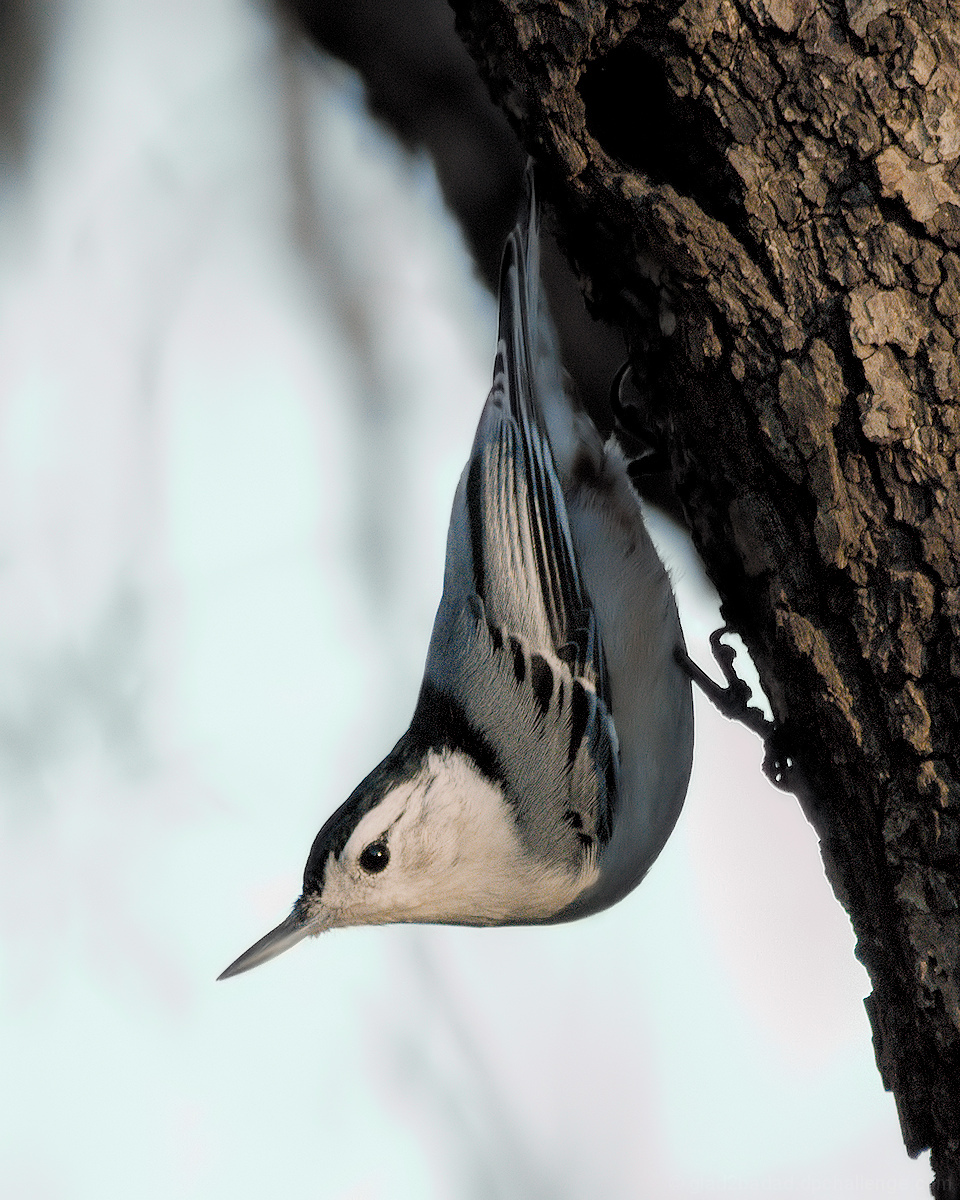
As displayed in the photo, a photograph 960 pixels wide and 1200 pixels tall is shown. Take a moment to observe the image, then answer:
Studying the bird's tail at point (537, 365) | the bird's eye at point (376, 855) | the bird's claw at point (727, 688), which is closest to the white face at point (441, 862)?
the bird's eye at point (376, 855)

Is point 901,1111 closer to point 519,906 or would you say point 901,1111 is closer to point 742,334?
point 519,906

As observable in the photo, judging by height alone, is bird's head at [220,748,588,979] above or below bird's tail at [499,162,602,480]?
below

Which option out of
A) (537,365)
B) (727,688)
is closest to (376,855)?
(727,688)

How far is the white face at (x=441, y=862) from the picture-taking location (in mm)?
1745

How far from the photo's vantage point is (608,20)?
125 cm

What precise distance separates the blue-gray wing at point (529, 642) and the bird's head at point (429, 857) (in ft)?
0.15

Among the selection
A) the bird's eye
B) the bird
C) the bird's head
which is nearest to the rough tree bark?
the bird

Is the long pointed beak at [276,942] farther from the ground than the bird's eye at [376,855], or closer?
closer

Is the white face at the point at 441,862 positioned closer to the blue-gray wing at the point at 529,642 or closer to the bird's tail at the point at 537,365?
the blue-gray wing at the point at 529,642

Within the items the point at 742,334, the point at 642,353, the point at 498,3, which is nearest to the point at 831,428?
the point at 742,334

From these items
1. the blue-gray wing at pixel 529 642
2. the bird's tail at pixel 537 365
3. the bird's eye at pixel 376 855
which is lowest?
the bird's eye at pixel 376 855

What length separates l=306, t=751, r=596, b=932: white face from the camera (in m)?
1.75

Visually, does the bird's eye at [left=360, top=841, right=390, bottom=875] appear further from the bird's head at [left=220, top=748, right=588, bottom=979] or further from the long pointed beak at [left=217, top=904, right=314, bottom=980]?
the long pointed beak at [left=217, top=904, right=314, bottom=980]

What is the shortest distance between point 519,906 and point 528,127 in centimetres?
111
